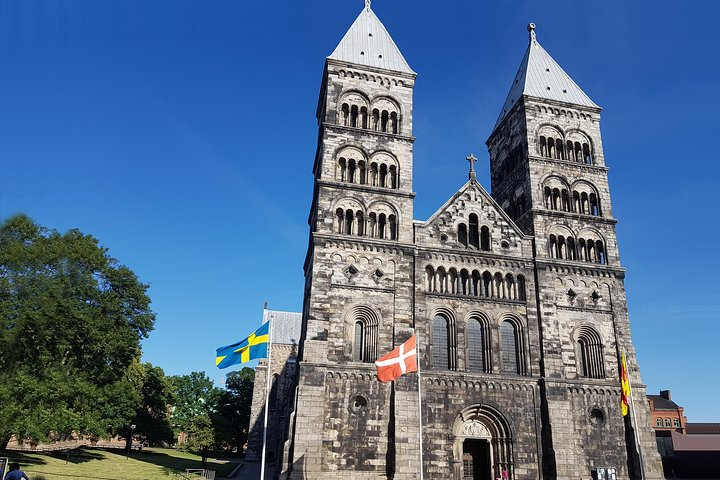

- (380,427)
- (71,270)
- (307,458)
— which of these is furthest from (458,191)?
(71,270)

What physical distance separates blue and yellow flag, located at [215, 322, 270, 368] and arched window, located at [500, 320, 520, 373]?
691 inches

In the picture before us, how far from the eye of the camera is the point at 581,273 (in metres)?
39.2

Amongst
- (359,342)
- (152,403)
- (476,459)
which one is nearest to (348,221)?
(359,342)

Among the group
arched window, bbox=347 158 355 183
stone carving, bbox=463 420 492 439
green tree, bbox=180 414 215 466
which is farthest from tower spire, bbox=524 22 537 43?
green tree, bbox=180 414 215 466

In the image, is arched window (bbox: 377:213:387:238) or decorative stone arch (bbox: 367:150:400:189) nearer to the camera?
arched window (bbox: 377:213:387:238)

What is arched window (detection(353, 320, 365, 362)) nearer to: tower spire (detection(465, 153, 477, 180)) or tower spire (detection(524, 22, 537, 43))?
tower spire (detection(465, 153, 477, 180))

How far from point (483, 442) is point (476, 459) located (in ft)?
4.12

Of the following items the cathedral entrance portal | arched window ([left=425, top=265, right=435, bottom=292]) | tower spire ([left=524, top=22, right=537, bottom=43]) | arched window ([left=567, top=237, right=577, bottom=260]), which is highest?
tower spire ([left=524, top=22, right=537, bottom=43])

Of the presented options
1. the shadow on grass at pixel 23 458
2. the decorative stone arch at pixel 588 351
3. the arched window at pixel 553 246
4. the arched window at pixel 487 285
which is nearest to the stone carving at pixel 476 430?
the decorative stone arch at pixel 588 351

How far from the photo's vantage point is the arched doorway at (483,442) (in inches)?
1320

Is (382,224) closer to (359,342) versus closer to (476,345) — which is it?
(359,342)

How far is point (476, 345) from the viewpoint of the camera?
36250 millimetres

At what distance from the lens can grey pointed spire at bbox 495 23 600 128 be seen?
45.1 meters

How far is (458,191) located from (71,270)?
28971 mm
